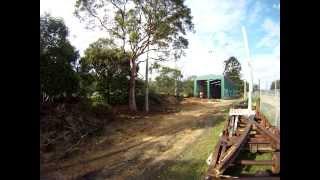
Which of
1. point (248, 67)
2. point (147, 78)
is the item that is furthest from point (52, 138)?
point (248, 67)

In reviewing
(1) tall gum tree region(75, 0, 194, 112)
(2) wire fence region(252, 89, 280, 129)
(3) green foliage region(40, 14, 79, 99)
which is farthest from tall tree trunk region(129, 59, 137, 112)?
(2) wire fence region(252, 89, 280, 129)

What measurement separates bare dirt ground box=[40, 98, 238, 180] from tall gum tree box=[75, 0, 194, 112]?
12.4 inches

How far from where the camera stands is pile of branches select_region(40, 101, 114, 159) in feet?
7.57

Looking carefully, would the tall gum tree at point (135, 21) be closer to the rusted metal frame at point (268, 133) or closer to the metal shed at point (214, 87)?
the metal shed at point (214, 87)

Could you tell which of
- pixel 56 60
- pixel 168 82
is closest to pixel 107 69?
pixel 56 60

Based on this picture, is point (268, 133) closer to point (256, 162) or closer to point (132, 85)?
point (256, 162)

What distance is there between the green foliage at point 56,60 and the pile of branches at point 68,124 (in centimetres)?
13

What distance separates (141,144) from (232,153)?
29.2 inches

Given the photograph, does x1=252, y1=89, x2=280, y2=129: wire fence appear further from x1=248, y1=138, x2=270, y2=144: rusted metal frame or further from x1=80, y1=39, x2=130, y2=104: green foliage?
x1=80, y1=39, x2=130, y2=104: green foliage

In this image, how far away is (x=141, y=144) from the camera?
2486 millimetres

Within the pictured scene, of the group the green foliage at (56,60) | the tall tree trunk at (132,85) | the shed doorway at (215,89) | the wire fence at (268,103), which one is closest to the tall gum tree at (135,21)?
the tall tree trunk at (132,85)

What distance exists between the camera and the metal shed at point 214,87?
2.41 metres

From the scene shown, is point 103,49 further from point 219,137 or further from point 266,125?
point 266,125
